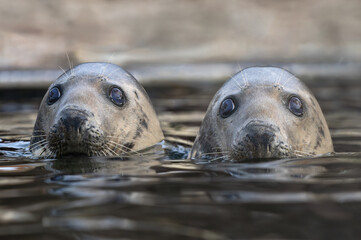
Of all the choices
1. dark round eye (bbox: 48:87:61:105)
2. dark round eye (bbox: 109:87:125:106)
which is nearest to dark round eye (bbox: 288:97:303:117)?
dark round eye (bbox: 109:87:125:106)

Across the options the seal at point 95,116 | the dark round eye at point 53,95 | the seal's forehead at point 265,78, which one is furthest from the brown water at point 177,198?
the seal's forehead at point 265,78

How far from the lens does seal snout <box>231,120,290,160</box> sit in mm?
4684

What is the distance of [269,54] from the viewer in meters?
17.5

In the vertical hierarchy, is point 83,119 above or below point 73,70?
below

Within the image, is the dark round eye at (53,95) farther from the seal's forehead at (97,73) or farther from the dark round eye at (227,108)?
the dark round eye at (227,108)

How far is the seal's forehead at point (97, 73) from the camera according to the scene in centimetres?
612

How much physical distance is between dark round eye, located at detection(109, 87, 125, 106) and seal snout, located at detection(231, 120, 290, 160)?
5.20ft

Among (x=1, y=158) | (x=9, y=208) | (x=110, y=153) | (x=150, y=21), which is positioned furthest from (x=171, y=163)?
(x=150, y=21)

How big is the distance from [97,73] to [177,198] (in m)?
2.87

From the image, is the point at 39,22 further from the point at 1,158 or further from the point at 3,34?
the point at 1,158

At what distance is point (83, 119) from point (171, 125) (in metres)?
3.52

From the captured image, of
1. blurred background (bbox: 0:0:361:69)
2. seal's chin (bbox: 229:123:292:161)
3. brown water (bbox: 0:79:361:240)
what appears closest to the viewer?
brown water (bbox: 0:79:361:240)

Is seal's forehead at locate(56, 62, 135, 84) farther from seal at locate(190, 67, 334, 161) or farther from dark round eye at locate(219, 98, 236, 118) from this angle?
dark round eye at locate(219, 98, 236, 118)

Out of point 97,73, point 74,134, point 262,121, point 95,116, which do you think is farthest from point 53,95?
point 262,121
